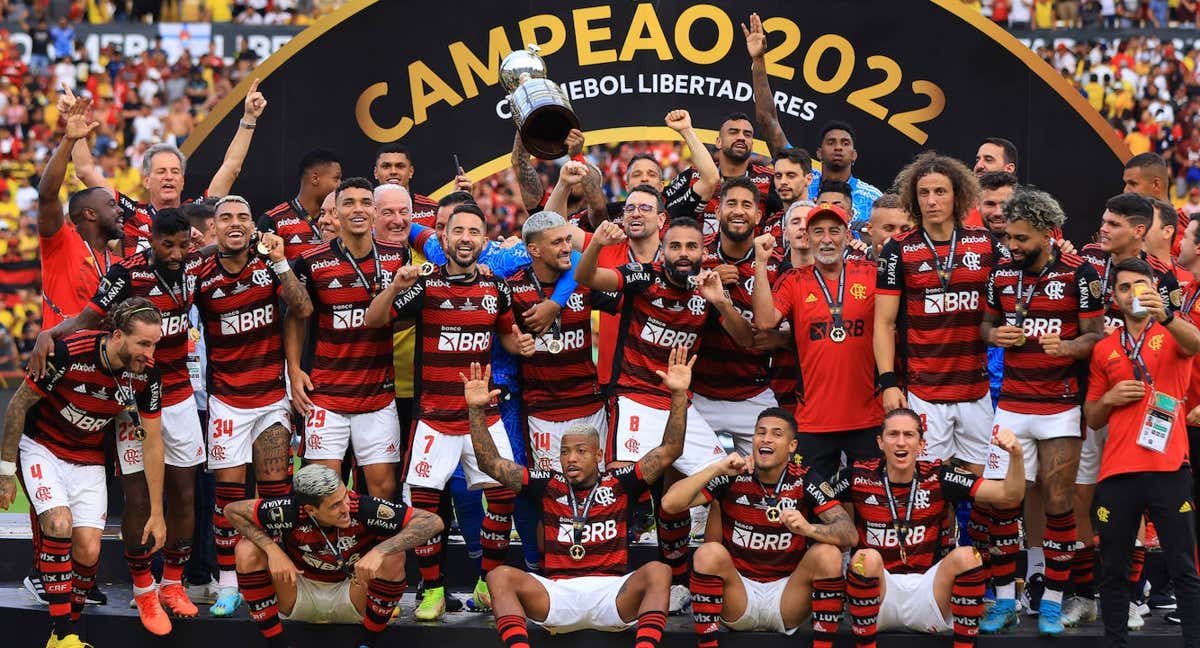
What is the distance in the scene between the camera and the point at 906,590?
23.9 feet

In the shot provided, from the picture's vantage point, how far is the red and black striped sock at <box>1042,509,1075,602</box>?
7.36m

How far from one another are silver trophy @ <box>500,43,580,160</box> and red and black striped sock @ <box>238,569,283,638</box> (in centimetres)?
263

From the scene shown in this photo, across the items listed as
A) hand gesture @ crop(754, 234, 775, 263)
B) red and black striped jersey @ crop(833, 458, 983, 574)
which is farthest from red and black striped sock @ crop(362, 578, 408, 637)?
hand gesture @ crop(754, 234, 775, 263)

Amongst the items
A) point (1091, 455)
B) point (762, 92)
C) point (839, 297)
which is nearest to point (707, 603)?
point (839, 297)

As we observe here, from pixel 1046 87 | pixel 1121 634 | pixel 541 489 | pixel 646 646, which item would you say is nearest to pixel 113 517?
pixel 541 489

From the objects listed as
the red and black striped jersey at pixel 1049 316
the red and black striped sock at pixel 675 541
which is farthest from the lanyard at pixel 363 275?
the red and black striped jersey at pixel 1049 316

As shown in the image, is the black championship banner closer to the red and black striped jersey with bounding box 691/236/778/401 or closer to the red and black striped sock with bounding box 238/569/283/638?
the red and black striped jersey with bounding box 691/236/778/401

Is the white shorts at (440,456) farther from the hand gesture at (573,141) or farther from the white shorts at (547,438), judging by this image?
the hand gesture at (573,141)

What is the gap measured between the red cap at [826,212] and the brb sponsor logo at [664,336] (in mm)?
897

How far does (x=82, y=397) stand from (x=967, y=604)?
14.8 feet

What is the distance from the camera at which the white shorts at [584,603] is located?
7270 mm

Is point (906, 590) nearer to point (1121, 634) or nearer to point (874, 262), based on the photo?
point (1121, 634)

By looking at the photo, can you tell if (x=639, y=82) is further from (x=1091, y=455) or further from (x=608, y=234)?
(x=1091, y=455)

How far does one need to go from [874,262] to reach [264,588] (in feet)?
11.8
